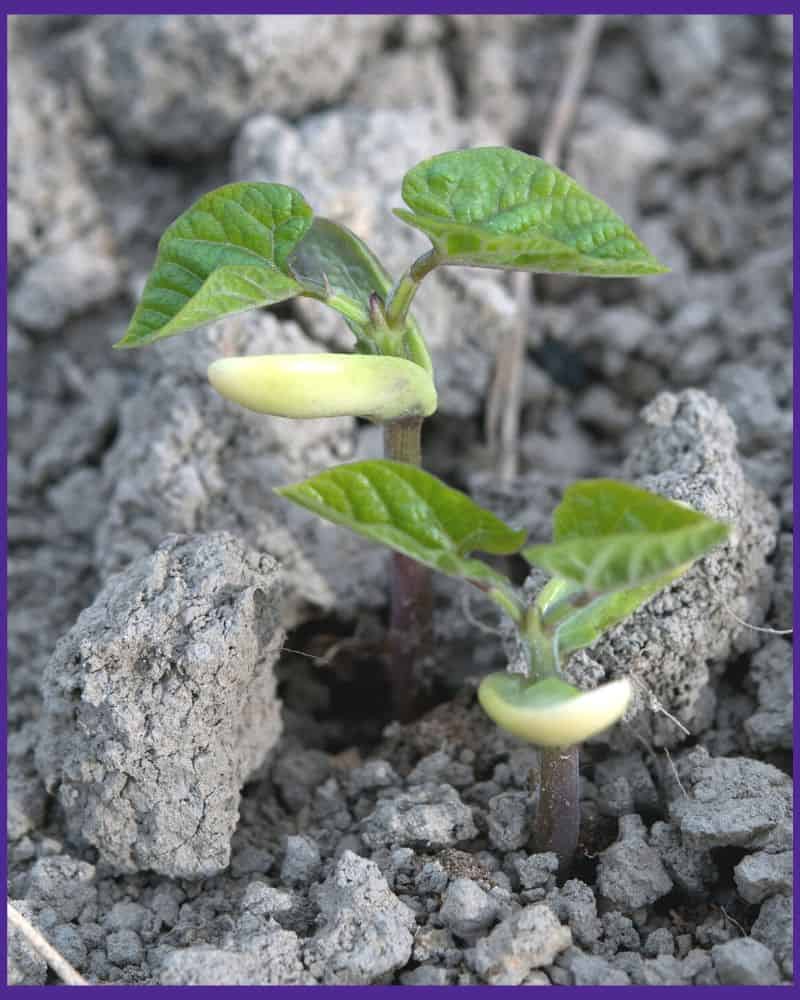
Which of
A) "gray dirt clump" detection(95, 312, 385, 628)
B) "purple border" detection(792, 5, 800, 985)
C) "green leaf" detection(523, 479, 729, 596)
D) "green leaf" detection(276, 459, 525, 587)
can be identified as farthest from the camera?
"gray dirt clump" detection(95, 312, 385, 628)

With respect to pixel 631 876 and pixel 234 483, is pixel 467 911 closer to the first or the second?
pixel 631 876

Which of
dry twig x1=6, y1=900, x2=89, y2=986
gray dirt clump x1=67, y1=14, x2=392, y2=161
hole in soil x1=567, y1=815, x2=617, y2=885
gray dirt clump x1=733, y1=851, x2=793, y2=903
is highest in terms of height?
gray dirt clump x1=67, y1=14, x2=392, y2=161

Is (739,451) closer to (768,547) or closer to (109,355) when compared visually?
(768,547)

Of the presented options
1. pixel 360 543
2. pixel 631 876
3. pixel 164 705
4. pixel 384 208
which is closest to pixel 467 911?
pixel 631 876

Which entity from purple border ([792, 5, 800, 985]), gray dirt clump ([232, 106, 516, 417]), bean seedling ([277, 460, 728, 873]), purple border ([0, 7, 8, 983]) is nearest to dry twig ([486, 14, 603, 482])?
gray dirt clump ([232, 106, 516, 417])

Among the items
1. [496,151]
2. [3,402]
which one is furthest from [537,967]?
[3,402]

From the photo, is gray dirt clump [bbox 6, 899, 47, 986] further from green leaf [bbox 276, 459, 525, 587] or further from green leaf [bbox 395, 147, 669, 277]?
green leaf [bbox 395, 147, 669, 277]
